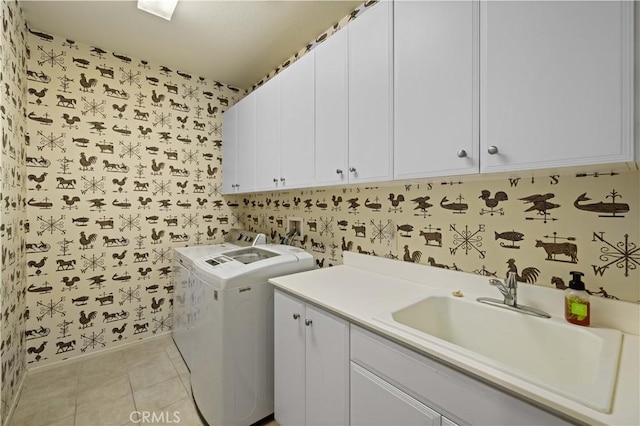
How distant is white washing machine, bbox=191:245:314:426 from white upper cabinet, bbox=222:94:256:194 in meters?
0.93

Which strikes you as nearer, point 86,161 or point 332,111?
point 332,111

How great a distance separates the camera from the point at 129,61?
247 cm

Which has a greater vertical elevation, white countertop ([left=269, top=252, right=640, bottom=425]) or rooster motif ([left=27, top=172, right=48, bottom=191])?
rooster motif ([left=27, top=172, right=48, bottom=191])

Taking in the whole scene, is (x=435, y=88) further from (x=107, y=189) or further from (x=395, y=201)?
(x=107, y=189)

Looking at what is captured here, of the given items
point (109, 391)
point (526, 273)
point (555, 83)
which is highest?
point (555, 83)

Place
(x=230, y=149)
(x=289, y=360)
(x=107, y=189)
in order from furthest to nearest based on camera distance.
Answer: (x=230, y=149) → (x=107, y=189) → (x=289, y=360)

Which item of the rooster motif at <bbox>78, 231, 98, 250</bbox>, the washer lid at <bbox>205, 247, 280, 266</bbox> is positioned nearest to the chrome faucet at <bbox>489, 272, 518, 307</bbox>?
the washer lid at <bbox>205, 247, 280, 266</bbox>

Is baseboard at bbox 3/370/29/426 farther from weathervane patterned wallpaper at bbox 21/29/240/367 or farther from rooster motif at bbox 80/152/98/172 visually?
rooster motif at bbox 80/152/98/172

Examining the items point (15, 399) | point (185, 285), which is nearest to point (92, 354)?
point (15, 399)

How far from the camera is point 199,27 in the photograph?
2.02 metres

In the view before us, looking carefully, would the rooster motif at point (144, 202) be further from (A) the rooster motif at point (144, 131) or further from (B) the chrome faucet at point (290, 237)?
(B) the chrome faucet at point (290, 237)

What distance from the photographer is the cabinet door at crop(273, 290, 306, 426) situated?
136 cm

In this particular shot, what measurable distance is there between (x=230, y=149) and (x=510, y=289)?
2.51m

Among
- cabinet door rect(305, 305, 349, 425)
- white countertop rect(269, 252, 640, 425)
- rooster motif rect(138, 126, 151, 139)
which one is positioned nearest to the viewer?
white countertop rect(269, 252, 640, 425)
